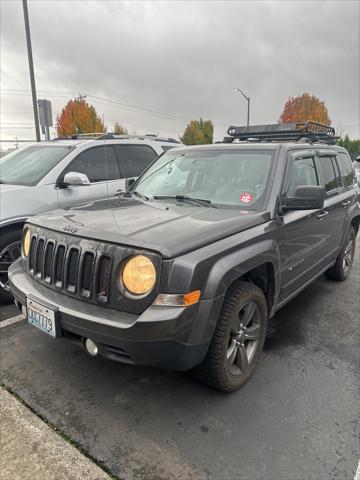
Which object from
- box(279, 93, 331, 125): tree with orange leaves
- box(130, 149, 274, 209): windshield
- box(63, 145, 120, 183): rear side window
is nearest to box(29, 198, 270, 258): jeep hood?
box(130, 149, 274, 209): windshield

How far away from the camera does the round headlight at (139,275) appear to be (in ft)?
6.90

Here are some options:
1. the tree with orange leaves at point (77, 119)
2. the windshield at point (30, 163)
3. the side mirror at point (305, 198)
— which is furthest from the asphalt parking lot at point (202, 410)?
the tree with orange leaves at point (77, 119)

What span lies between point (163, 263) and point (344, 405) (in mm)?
1718

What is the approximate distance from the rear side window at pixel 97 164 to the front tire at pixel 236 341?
2.99m

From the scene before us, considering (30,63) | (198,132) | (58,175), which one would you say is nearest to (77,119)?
(30,63)

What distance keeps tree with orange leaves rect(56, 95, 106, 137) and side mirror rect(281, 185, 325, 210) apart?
27.8 metres

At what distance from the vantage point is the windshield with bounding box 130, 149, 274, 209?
3055 millimetres

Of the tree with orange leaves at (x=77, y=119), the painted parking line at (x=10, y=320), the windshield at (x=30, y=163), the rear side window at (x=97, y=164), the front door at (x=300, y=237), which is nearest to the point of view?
the front door at (x=300, y=237)

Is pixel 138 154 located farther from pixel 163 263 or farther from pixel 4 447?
pixel 4 447

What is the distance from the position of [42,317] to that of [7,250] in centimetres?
179

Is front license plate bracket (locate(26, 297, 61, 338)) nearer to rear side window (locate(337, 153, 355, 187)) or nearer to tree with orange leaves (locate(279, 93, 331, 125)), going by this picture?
rear side window (locate(337, 153, 355, 187))

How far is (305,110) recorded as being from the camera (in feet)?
143

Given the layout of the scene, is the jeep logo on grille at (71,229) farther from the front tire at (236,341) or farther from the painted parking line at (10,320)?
the painted parking line at (10,320)

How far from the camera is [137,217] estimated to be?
266cm
